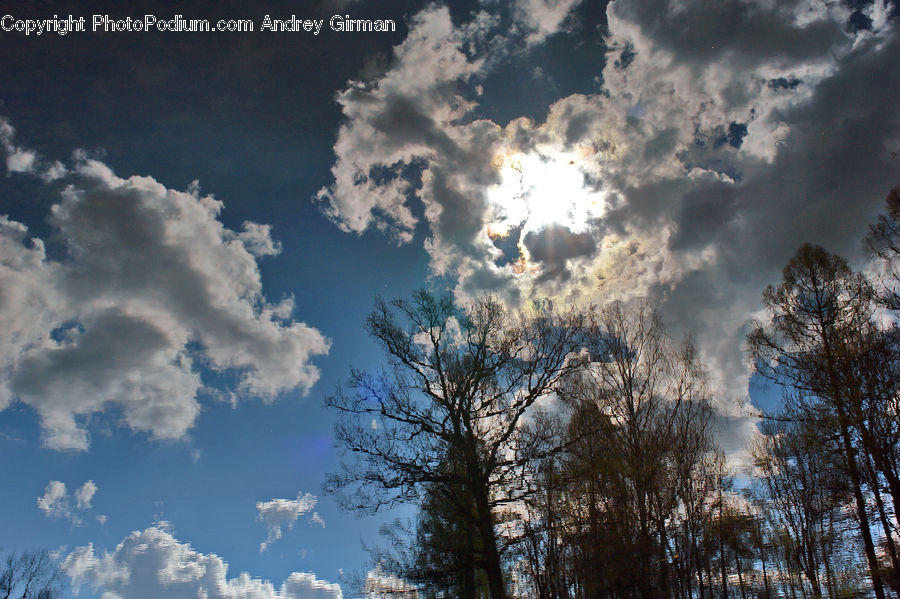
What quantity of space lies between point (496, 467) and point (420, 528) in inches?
446

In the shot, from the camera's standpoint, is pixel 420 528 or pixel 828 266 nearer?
pixel 828 266

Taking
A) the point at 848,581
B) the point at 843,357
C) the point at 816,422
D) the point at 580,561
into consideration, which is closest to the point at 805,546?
the point at 848,581

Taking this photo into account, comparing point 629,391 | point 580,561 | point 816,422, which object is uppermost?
point 629,391

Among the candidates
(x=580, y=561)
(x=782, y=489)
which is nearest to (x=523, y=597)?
(x=580, y=561)

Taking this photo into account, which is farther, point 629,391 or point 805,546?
point 805,546

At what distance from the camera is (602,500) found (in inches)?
704

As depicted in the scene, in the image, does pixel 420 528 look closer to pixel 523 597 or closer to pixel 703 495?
pixel 523 597

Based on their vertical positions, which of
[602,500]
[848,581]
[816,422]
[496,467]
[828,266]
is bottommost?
[848,581]

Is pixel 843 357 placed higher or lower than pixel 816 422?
higher

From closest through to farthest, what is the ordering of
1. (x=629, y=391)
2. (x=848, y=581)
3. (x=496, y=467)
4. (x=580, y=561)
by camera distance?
(x=580, y=561), (x=496, y=467), (x=629, y=391), (x=848, y=581)

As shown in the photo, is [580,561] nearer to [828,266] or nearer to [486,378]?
[486,378]

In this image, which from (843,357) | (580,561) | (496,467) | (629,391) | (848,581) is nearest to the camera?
(580,561)

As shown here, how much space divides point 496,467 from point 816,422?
39.8 ft

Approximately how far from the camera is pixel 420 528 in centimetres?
2544
